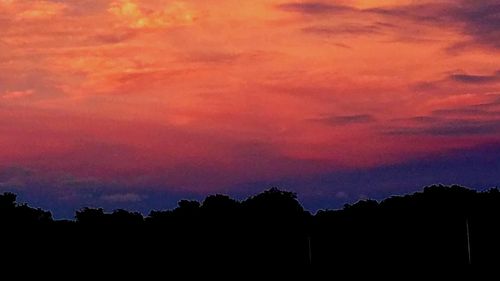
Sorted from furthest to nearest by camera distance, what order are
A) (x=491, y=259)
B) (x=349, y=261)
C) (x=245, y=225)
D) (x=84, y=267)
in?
(x=245, y=225), (x=84, y=267), (x=349, y=261), (x=491, y=259)

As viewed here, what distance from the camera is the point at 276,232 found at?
88.4 metres

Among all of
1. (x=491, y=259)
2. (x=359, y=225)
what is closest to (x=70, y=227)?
(x=359, y=225)

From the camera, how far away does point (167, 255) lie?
8425cm

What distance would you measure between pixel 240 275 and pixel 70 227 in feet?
61.9

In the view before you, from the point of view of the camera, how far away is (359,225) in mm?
82000

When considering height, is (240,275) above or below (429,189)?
below

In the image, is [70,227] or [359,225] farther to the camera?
[70,227]

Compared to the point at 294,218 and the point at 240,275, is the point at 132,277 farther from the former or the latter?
the point at 294,218

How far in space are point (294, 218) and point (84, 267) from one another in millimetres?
18373

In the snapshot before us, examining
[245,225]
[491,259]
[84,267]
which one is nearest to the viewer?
[491,259]

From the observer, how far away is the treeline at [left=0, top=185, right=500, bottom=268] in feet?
246

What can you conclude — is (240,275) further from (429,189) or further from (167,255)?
Answer: (429,189)

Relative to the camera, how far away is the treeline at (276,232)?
75.1 meters

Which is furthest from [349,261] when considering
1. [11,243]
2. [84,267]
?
[11,243]
